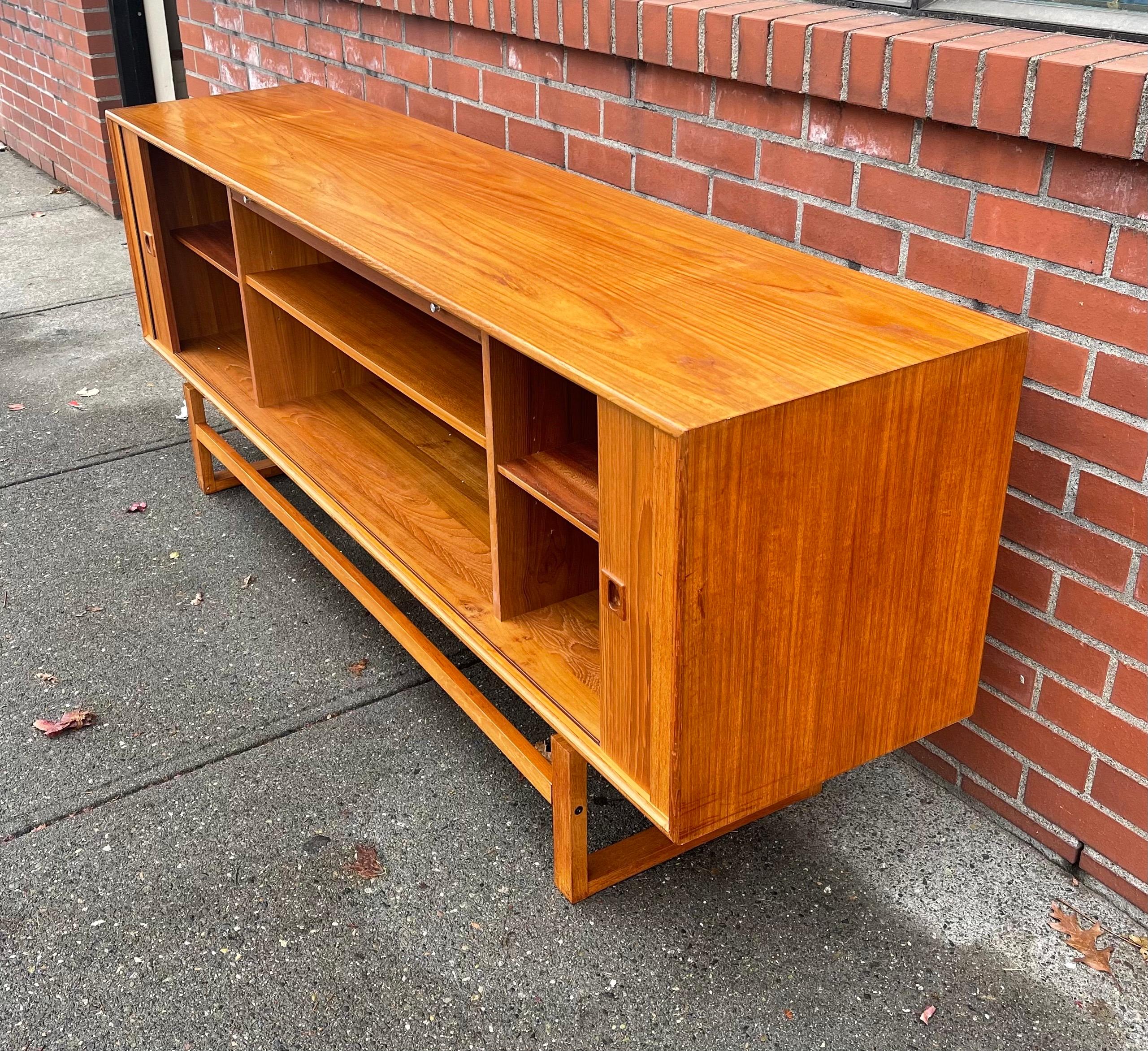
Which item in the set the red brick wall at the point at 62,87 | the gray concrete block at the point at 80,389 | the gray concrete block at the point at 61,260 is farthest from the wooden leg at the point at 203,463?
the red brick wall at the point at 62,87

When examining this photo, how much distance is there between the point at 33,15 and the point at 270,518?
4.51 metres

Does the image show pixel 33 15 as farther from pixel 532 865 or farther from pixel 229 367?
pixel 532 865

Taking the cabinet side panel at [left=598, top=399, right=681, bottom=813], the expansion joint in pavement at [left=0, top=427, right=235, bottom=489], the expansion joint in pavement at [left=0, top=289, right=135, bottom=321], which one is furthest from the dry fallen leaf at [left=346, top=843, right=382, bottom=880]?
the expansion joint in pavement at [left=0, top=289, right=135, bottom=321]

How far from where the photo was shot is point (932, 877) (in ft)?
7.32

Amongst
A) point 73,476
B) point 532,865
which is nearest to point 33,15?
point 73,476

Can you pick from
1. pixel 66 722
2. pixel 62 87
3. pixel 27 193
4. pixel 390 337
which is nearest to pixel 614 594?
pixel 390 337

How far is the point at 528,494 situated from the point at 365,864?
79 centimetres

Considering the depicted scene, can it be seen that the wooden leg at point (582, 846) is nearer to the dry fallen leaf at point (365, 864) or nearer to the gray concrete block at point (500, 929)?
the gray concrete block at point (500, 929)

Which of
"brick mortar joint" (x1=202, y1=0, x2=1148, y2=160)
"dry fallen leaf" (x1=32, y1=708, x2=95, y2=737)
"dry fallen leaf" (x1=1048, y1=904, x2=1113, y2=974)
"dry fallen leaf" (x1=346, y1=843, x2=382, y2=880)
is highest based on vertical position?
"brick mortar joint" (x1=202, y1=0, x2=1148, y2=160)

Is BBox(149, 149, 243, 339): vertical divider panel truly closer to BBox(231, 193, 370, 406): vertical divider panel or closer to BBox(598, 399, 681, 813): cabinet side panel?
BBox(231, 193, 370, 406): vertical divider panel

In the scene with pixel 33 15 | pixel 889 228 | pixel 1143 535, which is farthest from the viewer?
Result: pixel 33 15

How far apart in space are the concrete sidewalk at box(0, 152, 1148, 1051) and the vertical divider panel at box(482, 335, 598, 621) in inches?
19.6

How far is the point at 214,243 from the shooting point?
329 centimetres

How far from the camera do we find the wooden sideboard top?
1624 mm
